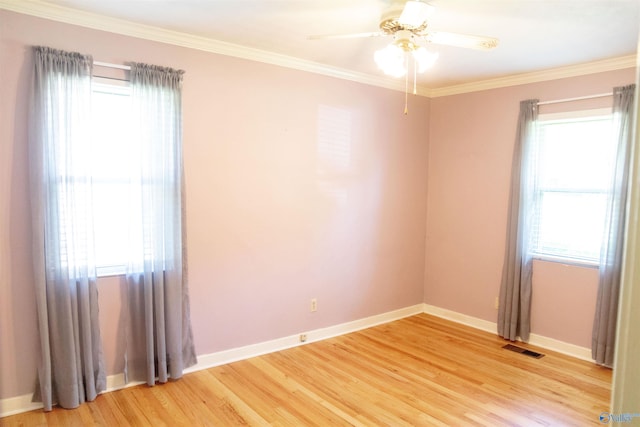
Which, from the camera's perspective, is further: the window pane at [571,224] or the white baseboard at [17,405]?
the window pane at [571,224]

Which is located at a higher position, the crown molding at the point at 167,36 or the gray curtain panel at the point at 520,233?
the crown molding at the point at 167,36

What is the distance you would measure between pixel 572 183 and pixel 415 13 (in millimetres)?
2547

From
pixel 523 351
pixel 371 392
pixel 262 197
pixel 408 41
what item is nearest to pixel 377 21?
pixel 408 41

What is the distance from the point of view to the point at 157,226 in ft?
9.64

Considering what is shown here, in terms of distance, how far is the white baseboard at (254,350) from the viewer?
8.46 feet

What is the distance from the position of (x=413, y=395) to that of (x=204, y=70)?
2.89 m

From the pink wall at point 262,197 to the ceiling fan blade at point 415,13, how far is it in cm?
163

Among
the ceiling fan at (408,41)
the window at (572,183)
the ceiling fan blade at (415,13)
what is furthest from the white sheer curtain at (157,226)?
the window at (572,183)

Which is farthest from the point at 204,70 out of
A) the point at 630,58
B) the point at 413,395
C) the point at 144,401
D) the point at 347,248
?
the point at 630,58

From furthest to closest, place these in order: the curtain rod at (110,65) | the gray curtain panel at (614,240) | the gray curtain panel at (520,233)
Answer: the gray curtain panel at (520,233) → the gray curtain panel at (614,240) → the curtain rod at (110,65)

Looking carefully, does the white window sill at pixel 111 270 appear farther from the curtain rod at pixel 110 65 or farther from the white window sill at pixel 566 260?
the white window sill at pixel 566 260

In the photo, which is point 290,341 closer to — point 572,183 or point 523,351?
point 523,351

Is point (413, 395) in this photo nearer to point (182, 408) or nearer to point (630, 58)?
point (182, 408)

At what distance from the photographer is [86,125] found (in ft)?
8.75
